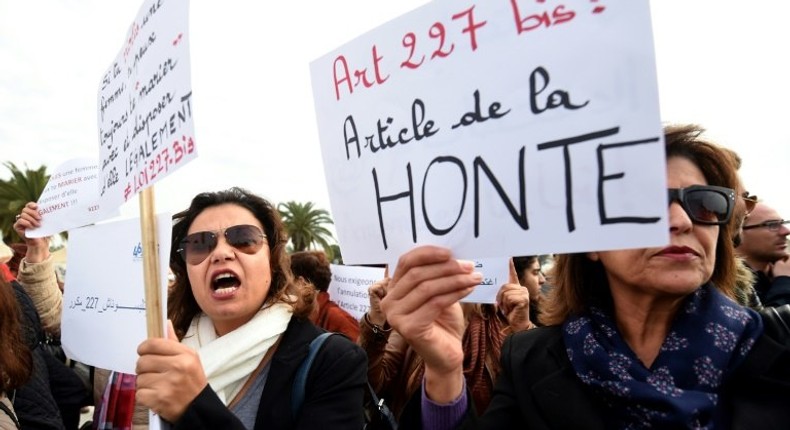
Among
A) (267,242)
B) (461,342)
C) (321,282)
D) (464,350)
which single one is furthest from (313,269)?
(461,342)

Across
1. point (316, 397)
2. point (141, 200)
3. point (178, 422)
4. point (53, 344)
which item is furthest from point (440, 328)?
point (53, 344)

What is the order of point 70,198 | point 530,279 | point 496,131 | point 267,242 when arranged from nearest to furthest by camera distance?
point 496,131 < point 267,242 < point 70,198 < point 530,279

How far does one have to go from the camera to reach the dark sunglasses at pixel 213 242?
2.30 metres

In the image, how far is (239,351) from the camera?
2049 mm

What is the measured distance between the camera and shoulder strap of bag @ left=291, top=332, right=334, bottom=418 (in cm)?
191

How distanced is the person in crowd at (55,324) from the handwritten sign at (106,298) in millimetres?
307

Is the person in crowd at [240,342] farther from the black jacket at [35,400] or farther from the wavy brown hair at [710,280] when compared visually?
the wavy brown hair at [710,280]

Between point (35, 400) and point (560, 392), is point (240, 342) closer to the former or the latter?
point (35, 400)

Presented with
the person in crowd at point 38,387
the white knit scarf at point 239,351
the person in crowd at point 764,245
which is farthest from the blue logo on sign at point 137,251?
the person in crowd at point 764,245

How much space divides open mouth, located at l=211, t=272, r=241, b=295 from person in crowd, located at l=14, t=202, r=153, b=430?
685mm

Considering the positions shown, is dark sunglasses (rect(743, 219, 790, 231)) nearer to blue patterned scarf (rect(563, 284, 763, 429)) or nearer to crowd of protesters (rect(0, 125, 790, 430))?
crowd of protesters (rect(0, 125, 790, 430))

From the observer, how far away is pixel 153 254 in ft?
5.29

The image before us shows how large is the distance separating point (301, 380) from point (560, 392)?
939mm

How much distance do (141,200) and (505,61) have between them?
1.20 meters
